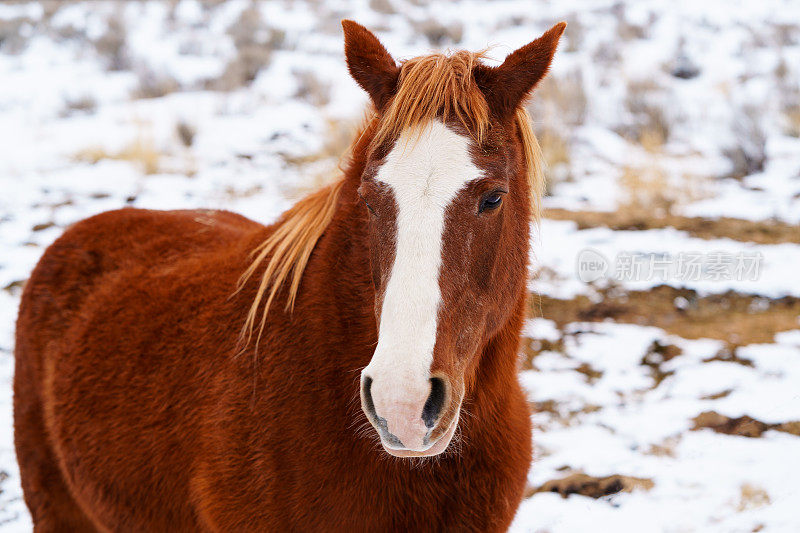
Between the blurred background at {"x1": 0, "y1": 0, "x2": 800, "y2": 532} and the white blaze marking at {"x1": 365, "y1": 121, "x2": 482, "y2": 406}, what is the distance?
792mm

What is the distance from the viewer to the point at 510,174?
1873mm

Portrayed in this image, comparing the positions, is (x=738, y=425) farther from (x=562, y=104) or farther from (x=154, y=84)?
(x=154, y=84)

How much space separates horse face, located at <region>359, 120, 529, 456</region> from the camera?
1.51m

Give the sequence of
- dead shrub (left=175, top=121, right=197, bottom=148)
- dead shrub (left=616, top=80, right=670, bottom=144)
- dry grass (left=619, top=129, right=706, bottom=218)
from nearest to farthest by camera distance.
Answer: dry grass (left=619, top=129, right=706, bottom=218) → dead shrub (left=616, top=80, right=670, bottom=144) → dead shrub (left=175, top=121, right=197, bottom=148)

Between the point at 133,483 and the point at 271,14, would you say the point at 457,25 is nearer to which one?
the point at 271,14

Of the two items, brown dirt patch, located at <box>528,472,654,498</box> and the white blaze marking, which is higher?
the white blaze marking

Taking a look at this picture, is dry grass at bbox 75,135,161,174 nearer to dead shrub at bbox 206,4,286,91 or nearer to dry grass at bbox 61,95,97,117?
dry grass at bbox 61,95,97,117

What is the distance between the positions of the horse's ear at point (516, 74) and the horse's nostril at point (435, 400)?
0.81 metres

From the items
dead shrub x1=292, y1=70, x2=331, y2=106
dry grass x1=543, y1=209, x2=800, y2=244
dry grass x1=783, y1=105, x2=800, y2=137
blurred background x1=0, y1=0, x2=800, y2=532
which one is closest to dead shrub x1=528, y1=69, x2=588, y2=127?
blurred background x1=0, y1=0, x2=800, y2=532

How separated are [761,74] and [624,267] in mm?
6556

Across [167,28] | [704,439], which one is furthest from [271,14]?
[704,439]

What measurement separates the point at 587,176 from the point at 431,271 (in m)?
6.37

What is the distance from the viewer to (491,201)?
1.74m

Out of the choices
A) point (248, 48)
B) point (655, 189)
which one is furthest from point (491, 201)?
point (248, 48)
